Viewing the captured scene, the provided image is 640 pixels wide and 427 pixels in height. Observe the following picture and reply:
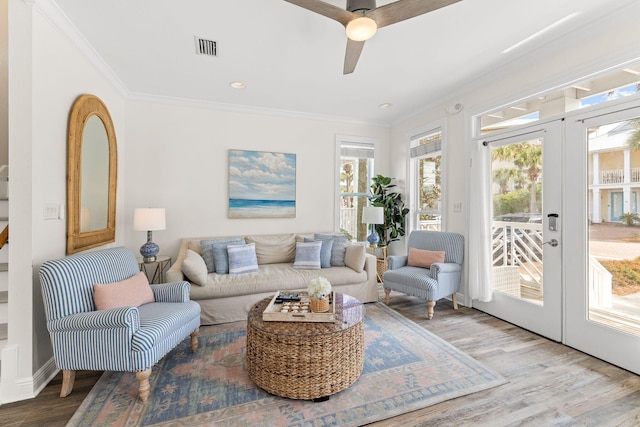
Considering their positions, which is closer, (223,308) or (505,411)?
(505,411)

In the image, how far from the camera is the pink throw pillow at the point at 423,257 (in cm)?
360

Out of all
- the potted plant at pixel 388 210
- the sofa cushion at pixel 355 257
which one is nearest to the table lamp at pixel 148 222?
the sofa cushion at pixel 355 257

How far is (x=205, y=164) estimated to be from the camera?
4.05 m

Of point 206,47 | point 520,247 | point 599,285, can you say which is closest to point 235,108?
point 206,47

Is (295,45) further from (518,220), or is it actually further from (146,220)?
(518,220)

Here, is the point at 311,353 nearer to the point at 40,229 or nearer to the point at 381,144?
the point at 40,229

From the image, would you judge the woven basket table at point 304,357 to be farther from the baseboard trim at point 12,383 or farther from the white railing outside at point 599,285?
the white railing outside at point 599,285

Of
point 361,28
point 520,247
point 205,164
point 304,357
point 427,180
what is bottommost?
point 304,357

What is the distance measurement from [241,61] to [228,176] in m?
1.68

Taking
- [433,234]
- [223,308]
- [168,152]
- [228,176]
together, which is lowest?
[223,308]

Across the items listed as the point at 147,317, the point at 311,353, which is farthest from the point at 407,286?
the point at 147,317

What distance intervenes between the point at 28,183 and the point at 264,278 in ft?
6.98

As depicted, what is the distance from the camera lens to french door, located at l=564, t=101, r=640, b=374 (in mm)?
2211

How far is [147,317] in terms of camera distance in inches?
81.0
